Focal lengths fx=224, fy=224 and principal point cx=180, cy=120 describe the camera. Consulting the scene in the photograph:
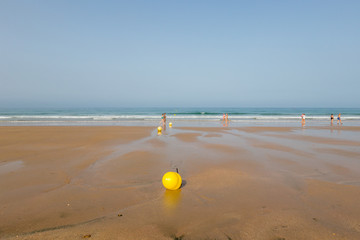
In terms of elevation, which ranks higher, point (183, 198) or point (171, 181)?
point (171, 181)

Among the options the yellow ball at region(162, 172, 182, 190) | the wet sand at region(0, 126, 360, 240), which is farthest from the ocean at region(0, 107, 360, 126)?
the yellow ball at region(162, 172, 182, 190)

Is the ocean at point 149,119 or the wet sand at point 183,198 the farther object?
the ocean at point 149,119

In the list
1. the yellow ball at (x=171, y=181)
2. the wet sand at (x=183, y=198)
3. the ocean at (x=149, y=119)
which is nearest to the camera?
the wet sand at (x=183, y=198)

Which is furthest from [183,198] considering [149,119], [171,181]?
[149,119]

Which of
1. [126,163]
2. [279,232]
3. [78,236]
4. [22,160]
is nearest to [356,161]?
[279,232]

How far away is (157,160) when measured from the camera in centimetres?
927

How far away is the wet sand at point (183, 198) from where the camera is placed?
3920 mm

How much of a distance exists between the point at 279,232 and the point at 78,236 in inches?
133

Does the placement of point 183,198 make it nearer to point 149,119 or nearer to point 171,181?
point 171,181

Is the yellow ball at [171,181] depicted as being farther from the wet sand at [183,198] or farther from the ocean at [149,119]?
the ocean at [149,119]

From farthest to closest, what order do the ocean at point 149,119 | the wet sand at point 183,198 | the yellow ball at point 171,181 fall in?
the ocean at point 149,119 → the yellow ball at point 171,181 → the wet sand at point 183,198

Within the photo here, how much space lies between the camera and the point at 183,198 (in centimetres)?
534

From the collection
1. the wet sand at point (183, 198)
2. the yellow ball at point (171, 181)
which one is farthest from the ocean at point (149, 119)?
the yellow ball at point (171, 181)

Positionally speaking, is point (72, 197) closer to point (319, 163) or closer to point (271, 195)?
point (271, 195)
